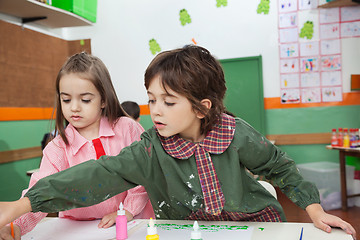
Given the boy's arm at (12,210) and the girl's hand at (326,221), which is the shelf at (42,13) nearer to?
the boy's arm at (12,210)

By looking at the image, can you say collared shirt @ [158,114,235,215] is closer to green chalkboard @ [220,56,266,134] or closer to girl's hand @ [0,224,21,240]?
girl's hand @ [0,224,21,240]

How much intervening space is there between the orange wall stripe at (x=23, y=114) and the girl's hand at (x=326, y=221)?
365cm

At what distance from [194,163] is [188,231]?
219mm

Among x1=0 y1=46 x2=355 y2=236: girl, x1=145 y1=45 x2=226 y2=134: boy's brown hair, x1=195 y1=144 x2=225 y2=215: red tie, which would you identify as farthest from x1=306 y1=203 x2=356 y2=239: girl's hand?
x1=145 y1=45 x2=226 y2=134: boy's brown hair

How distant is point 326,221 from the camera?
1073 millimetres

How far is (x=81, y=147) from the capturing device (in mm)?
1386

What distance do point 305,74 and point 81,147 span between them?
4.04 meters

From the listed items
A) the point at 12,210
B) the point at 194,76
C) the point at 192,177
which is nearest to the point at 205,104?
the point at 194,76

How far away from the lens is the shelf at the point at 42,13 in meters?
3.78

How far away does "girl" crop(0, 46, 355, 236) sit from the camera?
3.78 feet

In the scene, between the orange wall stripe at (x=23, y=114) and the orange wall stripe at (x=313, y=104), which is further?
the orange wall stripe at (x=313, y=104)

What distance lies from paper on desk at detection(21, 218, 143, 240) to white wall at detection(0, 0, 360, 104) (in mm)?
4006

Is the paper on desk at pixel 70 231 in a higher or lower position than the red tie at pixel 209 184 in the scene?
lower

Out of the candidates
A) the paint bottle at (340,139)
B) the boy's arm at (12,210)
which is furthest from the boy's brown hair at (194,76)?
the paint bottle at (340,139)
